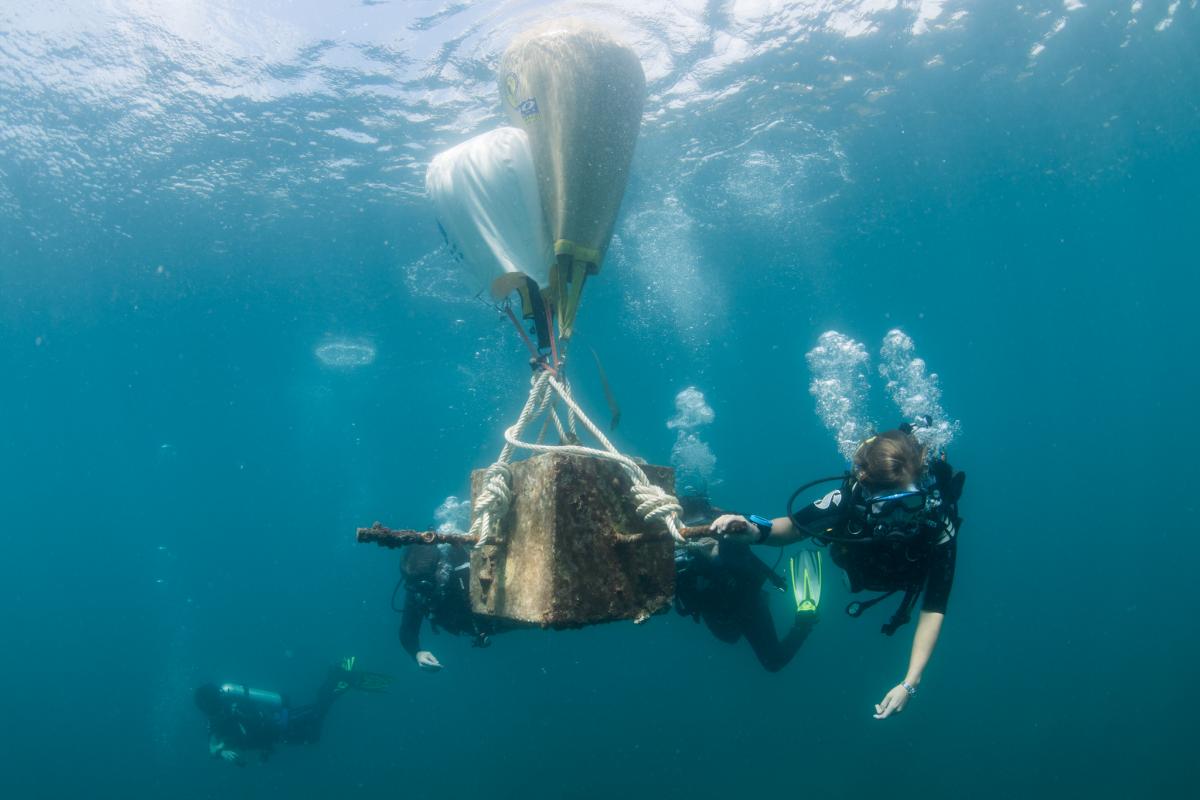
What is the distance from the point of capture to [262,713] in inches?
522

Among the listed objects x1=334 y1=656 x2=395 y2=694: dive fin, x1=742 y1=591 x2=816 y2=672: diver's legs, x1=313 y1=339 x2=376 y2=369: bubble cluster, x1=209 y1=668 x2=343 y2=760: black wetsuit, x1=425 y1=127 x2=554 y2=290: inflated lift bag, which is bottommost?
x1=209 y1=668 x2=343 y2=760: black wetsuit

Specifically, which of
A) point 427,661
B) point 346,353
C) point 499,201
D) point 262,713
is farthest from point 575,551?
point 346,353

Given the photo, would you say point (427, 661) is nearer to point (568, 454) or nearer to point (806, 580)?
point (806, 580)

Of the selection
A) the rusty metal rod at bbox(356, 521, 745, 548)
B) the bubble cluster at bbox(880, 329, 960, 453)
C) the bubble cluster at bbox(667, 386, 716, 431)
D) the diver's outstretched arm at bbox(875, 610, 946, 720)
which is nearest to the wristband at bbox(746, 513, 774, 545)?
the diver's outstretched arm at bbox(875, 610, 946, 720)

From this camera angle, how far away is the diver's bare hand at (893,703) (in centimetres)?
358

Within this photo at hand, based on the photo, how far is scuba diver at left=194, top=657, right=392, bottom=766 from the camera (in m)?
12.7

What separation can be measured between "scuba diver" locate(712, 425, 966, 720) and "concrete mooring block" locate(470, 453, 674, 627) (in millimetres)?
1291

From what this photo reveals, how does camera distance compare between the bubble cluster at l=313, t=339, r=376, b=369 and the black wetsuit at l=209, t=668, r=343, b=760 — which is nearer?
the black wetsuit at l=209, t=668, r=343, b=760

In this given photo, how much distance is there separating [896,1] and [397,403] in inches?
1972

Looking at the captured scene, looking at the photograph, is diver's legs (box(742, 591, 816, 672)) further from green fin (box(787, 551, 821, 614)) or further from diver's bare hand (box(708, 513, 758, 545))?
diver's bare hand (box(708, 513, 758, 545))

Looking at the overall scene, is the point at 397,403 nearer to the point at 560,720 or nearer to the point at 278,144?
A: the point at 560,720

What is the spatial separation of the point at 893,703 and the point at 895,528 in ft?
3.31

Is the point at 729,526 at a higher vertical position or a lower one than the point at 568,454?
lower

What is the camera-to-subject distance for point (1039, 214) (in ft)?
101
